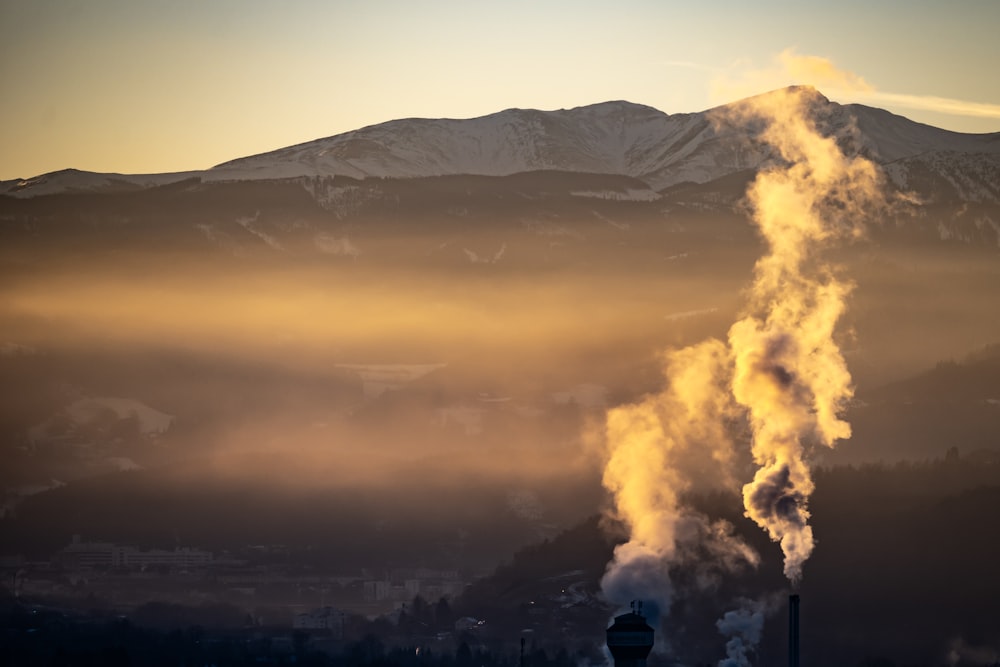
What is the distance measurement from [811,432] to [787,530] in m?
7.92

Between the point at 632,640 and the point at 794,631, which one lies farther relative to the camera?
the point at 632,640

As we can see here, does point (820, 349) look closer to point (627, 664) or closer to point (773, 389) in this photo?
point (773, 389)

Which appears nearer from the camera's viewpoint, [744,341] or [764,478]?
[764,478]

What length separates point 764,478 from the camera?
183250 mm

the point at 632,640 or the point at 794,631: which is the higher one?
the point at 794,631

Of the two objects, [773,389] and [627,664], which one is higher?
[773,389]

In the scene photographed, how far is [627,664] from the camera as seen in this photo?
196 m

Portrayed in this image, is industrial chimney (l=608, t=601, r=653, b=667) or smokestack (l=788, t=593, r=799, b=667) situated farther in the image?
Answer: industrial chimney (l=608, t=601, r=653, b=667)

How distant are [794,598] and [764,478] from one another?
8.26 m

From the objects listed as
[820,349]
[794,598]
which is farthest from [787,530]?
[820,349]

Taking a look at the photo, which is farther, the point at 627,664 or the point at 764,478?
the point at 627,664

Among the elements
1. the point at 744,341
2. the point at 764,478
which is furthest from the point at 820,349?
the point at 764,478

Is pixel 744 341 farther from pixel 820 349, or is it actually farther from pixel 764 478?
pixel 764 478

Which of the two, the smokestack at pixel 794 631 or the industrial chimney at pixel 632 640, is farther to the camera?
the industrial chimney at pixel 632 640
